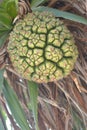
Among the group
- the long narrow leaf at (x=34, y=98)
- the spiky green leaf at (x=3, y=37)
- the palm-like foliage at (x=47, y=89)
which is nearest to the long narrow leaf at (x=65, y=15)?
the palm-like foliage at (x=47, y=89)

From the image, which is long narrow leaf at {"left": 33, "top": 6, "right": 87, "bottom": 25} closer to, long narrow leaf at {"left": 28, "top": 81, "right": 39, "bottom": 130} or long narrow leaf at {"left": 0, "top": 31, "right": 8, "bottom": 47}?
long narrow leaf at {"left": 0, "top": 31, "right": 8, "bottom": 47}

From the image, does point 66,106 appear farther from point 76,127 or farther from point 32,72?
point 32,72

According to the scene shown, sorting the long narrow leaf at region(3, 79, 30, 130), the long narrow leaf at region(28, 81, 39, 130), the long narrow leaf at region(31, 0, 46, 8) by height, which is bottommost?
the long narrow leaf at region(3, 79, 30, 130)

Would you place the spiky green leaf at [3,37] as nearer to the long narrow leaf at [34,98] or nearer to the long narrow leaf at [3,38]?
the long narrow leaf at [3,38]

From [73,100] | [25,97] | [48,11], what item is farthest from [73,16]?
[25,97]

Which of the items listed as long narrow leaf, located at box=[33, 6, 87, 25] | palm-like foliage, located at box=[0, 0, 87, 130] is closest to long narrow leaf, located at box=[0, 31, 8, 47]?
palm-like foliage, located at box=[0, 0, 87, 130]

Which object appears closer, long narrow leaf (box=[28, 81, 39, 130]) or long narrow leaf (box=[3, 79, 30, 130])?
long narrow leaf (box=[28, 81, 39, 130])
